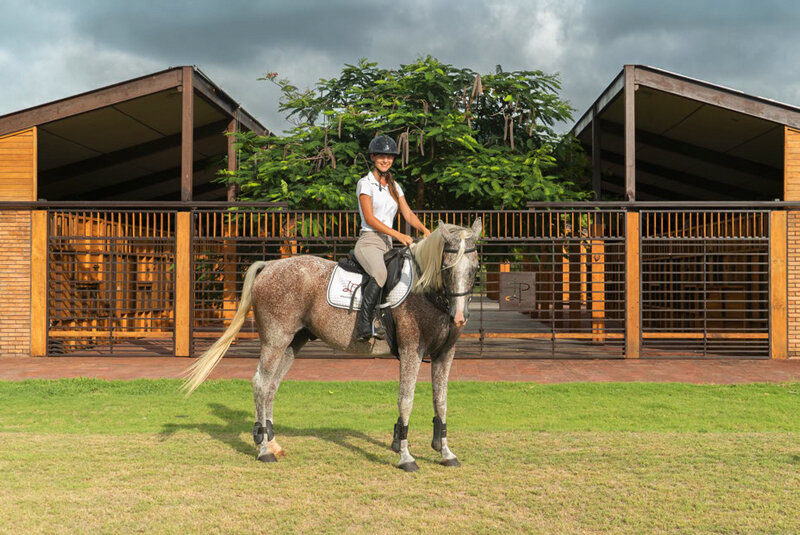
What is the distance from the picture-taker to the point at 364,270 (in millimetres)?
5660

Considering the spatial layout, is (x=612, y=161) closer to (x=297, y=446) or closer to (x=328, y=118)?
(x=328, y=118)

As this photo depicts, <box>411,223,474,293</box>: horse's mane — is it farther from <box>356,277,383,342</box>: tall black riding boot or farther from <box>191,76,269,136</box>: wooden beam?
<box>191,76,269,136</box>: wooden beam

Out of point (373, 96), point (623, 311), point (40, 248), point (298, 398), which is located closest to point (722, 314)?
point (623, 311)

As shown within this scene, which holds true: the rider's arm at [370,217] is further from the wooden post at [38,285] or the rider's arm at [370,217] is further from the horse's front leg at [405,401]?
the wooden post at [38,285]

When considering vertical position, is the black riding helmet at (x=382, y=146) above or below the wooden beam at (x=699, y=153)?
below

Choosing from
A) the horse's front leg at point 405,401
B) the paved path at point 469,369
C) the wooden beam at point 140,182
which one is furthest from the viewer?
the wooden beam at point 140,182

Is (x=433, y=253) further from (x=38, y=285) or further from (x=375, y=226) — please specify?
(x=38, y=285)

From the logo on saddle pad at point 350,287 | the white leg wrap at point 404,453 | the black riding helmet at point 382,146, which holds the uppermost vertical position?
the black riding helmet at point 382,146

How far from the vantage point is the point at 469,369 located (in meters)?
11.9

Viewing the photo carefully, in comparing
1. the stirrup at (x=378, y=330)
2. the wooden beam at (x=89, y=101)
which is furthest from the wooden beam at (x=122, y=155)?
the stirrup at (x=378, y=330)

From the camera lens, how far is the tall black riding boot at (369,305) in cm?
557

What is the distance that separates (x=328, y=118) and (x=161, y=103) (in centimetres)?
374

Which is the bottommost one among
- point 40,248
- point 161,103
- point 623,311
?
point 623,311

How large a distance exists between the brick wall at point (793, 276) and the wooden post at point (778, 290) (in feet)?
0.33
